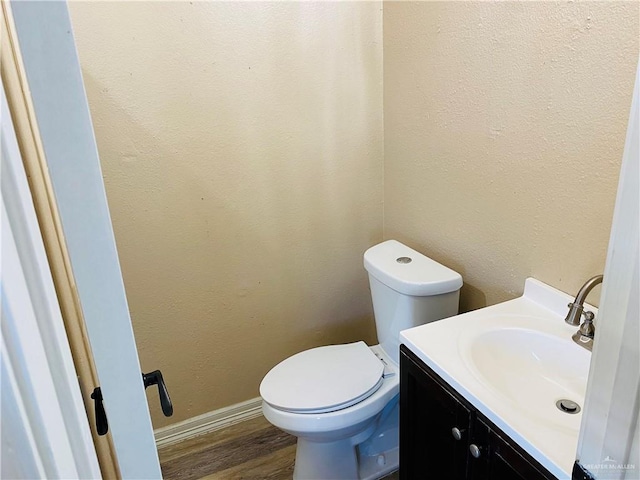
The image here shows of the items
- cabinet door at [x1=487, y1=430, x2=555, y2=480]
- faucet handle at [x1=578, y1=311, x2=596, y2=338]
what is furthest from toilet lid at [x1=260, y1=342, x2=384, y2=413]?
faucet handle at [x1=578, y1=311, x2=596, y2=338]

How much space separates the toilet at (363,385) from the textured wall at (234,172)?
314 mm

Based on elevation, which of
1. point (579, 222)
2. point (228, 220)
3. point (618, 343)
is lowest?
point (228, 220)

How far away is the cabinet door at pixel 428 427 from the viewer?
1.06 meters

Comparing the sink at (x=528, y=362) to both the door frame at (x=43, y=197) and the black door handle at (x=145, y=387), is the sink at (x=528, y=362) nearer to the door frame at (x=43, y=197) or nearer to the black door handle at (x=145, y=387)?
the black door handle at (x=145, y=387)

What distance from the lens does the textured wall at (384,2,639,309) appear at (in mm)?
1055

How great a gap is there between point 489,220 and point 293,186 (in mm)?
754

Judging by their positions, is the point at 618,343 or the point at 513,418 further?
the point at 513,418

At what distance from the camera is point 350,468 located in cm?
163

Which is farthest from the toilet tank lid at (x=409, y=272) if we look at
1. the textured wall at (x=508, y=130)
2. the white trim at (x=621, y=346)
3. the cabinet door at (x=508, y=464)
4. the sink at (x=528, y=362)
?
the white trim at (x=621, y=346)

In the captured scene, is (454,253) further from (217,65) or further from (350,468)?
(217,65)

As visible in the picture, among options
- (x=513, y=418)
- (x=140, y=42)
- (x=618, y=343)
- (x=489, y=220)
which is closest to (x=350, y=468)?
(x=513, y=418)

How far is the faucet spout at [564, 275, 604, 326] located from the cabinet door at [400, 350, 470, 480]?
1.17 ft

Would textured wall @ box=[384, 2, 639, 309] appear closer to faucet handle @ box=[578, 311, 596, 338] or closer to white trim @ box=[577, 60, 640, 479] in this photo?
faucet handle @ box=[578, 311, 596, 338]

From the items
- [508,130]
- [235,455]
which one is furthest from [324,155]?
[235,455]
